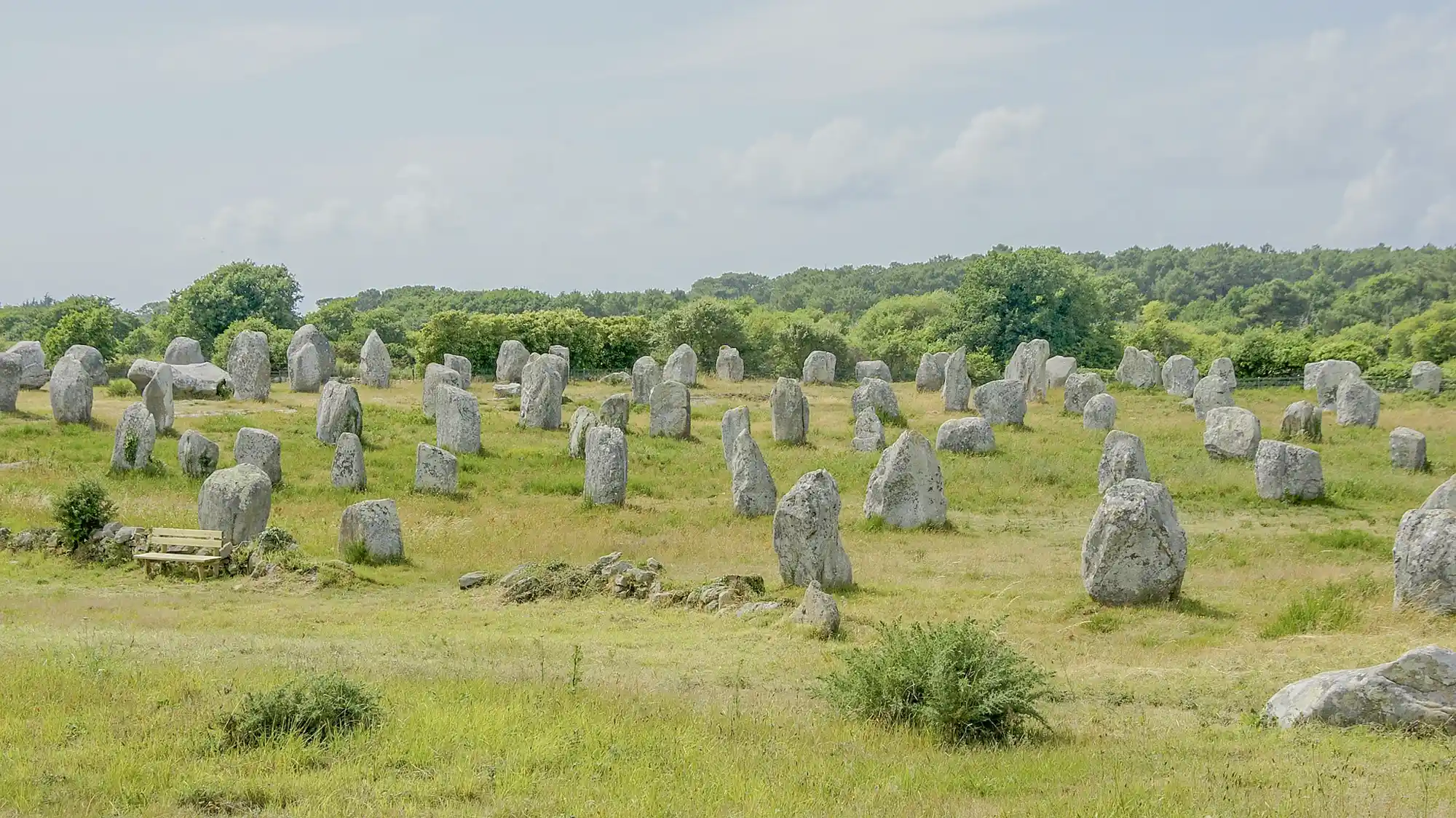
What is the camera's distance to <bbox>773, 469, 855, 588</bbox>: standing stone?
18.5 metres

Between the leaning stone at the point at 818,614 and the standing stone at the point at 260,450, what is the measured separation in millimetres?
15959

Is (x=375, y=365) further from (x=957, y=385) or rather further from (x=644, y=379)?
(x=957, y=385)

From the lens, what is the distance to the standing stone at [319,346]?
151ft

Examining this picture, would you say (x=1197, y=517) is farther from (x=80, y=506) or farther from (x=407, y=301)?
(x=407, y=301)

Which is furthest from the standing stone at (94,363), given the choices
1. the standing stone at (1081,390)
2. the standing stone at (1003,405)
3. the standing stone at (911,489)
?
the standing stone at (1081,390)

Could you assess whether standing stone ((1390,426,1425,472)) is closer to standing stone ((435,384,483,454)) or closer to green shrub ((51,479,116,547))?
standing stone ((435,384,483,454))

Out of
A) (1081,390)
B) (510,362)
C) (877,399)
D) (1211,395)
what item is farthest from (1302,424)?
(510,362)

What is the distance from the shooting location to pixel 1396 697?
9805 mm

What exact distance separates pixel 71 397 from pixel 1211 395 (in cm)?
3565

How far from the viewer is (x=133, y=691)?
10039 millimetres

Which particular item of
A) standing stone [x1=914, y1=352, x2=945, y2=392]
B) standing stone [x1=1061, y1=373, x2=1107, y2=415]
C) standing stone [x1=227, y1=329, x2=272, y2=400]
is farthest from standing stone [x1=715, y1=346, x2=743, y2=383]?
standing stone [x1=227, y1=329, x2=272, y2=400]

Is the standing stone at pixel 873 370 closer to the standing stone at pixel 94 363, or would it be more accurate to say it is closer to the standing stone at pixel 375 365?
the standing stone at pixel 375 365

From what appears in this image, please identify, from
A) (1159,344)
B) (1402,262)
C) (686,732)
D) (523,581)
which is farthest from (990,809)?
(1402,262)

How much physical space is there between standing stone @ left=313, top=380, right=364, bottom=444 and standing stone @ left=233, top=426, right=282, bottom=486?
4800mm
